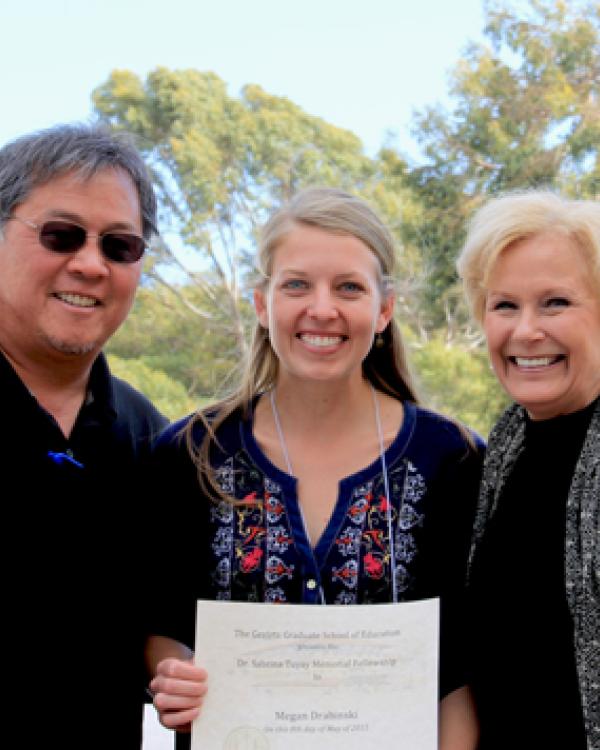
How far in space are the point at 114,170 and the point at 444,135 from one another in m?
13.5

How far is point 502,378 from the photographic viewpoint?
2.72m

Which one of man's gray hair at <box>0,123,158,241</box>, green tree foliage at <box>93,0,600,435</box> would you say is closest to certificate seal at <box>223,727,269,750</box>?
man's gray hair at <box>0,123,158,241</box>

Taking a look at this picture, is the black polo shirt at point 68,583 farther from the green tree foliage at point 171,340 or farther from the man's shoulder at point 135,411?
the green tree foliage at point 171,340

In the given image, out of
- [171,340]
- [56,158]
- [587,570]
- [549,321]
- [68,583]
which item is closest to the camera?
[587,570]

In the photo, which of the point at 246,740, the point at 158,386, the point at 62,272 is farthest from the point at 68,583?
the point at 158,386

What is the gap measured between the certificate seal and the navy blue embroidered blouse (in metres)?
0.34

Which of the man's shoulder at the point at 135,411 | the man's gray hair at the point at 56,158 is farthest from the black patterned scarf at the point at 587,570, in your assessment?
the man's gray hair at the point at 56,158

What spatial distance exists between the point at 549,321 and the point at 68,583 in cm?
148

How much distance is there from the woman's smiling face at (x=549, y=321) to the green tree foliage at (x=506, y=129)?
11.9 metres

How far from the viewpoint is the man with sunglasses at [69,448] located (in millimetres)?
Result: 2643

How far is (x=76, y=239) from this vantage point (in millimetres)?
2842

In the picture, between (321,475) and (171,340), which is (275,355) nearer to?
(321,475)

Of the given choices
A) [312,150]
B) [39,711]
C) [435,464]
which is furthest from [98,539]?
[312,150]

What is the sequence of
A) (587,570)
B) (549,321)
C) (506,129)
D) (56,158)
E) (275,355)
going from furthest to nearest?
(506,129) < (275,355) < (56,158) < (549,321) < (587,570)
